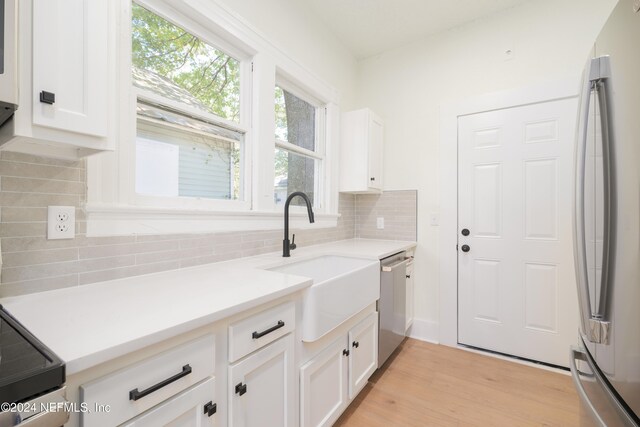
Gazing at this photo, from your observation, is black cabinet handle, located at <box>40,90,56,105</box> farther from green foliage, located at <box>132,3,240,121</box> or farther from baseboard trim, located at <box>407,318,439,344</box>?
baseboard trim, located at <box>407,318,439,344</box>

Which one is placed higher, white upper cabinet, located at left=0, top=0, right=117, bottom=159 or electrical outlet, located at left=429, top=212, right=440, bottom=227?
white upper cabinet, located at left=0, top=0, right=117, bottom=159

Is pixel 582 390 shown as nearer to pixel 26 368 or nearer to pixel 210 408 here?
pixel 210 408

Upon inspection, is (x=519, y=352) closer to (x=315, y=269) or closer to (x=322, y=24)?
(x=315, y=269)

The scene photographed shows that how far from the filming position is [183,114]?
1.50 m

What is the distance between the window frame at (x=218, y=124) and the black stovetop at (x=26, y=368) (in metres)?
0.61

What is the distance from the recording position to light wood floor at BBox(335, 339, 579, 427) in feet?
5.31

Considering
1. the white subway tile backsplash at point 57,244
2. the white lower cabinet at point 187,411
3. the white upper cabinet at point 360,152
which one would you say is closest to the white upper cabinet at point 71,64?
the white subway tile backsplash at point 57,244

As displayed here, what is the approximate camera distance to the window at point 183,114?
134 centimetres

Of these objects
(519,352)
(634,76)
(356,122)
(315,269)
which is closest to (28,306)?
(315,269)

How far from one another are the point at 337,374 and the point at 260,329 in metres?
0.71

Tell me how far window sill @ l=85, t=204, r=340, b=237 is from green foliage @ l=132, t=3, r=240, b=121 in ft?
2.10

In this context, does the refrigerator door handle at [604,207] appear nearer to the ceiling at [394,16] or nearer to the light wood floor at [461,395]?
the light wood floor at [461,395]

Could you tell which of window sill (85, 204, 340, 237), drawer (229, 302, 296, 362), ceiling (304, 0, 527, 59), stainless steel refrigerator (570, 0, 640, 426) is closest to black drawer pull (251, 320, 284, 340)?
drawer (229, 302, 296, 362)

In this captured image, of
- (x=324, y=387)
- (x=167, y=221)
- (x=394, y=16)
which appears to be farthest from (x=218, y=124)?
(x=394, y=16)
